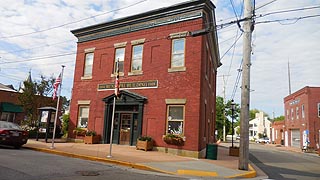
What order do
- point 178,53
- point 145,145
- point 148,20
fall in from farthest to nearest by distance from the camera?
1. point 148,20
2. point 178,53
3. point 145,145

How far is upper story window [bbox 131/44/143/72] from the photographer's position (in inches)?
775

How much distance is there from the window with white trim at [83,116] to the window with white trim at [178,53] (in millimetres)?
7977

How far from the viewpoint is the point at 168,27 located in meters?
18.5

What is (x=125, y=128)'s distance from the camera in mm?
19750

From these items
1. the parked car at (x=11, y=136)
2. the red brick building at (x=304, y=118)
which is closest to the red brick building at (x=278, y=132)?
the red brick building at (x=304, y=118)

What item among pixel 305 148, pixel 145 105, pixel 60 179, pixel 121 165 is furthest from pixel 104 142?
pixel 305 148

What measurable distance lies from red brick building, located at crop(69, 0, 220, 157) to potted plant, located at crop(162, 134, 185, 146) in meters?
0.20

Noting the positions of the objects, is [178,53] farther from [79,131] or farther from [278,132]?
[278,132]

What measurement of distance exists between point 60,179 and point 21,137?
9536mm

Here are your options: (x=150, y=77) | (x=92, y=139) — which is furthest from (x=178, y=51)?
(x=92, y=139)

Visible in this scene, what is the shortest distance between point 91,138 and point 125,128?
8.03ft

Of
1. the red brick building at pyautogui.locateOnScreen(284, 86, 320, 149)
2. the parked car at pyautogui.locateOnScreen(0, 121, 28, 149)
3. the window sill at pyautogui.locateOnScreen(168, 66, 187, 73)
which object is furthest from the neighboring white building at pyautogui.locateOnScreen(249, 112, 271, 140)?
the parked car at pyautogui.locateOnScreen(0, 121, 28, 149)

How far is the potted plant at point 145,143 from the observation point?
17.2m

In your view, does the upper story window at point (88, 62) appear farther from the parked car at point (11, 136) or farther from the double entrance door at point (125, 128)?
the parked car at point (11, 136)
